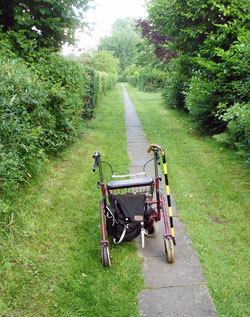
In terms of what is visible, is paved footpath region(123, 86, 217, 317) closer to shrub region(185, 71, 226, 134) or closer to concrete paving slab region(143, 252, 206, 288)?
concrete paving slab region(143, 252, 206, 288)

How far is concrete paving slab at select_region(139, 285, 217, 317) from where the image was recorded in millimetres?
2749

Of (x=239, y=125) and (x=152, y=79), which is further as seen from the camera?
(x=152, y=79)

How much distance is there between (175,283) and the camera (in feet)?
10.2

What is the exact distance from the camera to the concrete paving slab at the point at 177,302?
275 centimetres

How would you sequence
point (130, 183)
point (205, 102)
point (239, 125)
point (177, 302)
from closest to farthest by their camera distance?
point (177, 302) < point (130, 183) < point (239, 125) < point (205, 102)

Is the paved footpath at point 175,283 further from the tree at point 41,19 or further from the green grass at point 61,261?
the tree at point 41,19

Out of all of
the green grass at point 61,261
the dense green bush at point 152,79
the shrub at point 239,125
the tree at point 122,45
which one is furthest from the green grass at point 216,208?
the tree at point 122,45

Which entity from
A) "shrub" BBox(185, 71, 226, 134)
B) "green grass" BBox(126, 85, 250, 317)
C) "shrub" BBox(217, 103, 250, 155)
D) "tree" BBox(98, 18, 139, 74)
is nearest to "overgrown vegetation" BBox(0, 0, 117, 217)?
"green grass" BBox(126, 85, 250, 317)

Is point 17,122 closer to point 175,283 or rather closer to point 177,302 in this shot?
point 175,283

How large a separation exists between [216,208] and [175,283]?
1.92 m

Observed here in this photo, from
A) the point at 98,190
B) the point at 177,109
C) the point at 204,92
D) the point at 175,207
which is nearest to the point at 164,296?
the point at 175,207

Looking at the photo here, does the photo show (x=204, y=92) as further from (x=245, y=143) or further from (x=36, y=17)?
(x=36, y=17)

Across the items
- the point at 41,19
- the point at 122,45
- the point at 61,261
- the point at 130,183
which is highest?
the point at 122,45

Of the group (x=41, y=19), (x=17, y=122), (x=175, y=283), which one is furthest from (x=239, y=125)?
(x=41, y=19)
